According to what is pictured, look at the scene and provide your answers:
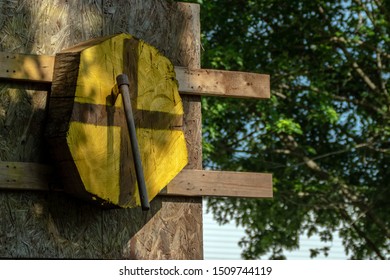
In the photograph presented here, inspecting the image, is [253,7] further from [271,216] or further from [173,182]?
[173,182]

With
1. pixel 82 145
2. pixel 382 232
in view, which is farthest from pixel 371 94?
pixel 82 145

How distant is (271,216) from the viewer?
43.4 feet

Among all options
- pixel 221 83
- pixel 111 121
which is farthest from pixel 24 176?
pixel 221 83

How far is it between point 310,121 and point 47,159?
912 cm

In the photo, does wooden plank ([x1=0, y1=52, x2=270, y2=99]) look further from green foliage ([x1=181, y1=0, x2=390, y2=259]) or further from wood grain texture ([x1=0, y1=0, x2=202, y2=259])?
green foliage ([x1=181, y1=0, x2=390, y2=259])

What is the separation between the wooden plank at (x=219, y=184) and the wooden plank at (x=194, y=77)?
452 millimetres

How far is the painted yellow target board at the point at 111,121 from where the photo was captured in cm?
437

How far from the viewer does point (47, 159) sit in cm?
452

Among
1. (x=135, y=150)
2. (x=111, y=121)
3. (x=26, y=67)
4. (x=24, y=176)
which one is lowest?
(x=24, y=176)

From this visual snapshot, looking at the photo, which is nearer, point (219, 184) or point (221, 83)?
point (219, 184)

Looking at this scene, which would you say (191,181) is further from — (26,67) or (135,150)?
(26,67)

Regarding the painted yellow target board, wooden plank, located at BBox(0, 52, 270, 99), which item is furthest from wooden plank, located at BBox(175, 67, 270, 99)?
the painted yellow target board

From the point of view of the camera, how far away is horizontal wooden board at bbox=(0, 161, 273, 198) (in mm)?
4422

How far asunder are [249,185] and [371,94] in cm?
865
